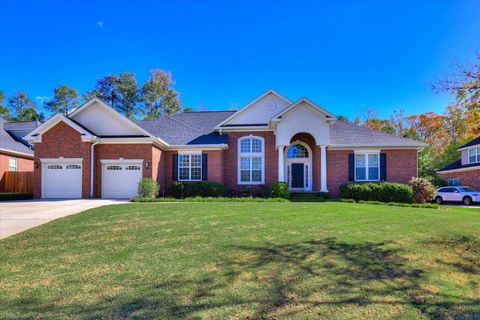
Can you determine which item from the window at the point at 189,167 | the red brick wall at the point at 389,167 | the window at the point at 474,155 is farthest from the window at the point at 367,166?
the window at the point at 474,155

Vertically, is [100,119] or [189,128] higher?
[100,119]

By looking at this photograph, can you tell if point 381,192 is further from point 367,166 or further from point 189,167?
point 189,167

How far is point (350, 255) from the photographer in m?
5.89

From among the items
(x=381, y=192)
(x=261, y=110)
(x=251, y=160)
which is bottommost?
(x=381, y=192)

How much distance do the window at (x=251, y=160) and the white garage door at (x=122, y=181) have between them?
6.57 meters

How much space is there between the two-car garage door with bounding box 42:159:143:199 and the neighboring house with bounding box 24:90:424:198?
0.06 m

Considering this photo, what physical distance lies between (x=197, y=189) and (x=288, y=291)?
14.6 m

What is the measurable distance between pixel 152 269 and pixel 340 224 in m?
5.89

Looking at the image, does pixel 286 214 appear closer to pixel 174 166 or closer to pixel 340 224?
pixel 340 224

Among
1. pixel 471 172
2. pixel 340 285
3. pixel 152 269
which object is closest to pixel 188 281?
pixel 152 269

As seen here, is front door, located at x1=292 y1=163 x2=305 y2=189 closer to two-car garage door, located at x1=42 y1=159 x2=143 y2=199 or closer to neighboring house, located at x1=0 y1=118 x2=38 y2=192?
two-car garage door, located at x1=42 y1=159 x2=143 y2=199

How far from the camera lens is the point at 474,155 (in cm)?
2703

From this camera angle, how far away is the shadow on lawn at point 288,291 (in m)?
3.70

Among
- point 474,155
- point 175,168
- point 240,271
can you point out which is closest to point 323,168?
point 175,168
